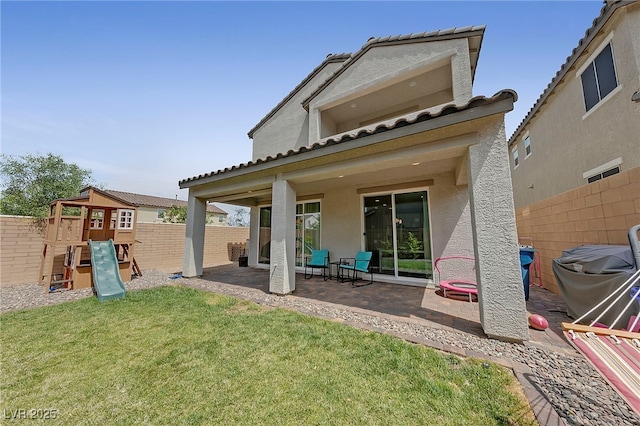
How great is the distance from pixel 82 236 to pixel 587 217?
14248mm

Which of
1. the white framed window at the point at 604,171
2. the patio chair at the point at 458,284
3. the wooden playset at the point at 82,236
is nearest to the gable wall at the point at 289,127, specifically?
Result: the wooden playset at the point at 82,236

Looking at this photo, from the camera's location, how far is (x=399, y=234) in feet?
24.5

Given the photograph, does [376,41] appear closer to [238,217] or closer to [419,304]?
[419,304]

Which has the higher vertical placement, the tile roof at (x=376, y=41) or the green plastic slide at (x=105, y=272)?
the tile roof at (x=376, y=41)

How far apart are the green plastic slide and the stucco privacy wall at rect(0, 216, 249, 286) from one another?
7.58 feet

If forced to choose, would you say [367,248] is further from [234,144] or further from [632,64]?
[234,144]

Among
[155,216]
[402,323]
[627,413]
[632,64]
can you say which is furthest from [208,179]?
[155,216]

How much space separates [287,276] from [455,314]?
4.00m

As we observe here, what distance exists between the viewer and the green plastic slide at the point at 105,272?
605 centimetres

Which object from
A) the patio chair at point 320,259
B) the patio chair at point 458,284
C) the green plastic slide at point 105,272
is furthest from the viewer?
the patio chair at point 320,259

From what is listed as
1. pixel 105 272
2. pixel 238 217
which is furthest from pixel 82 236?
pixel 238 217

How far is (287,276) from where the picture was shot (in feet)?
20.1

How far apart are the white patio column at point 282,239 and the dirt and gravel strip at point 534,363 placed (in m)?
0.46

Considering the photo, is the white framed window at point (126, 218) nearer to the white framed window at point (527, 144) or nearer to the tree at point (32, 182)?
the tree at point (32, 182)
